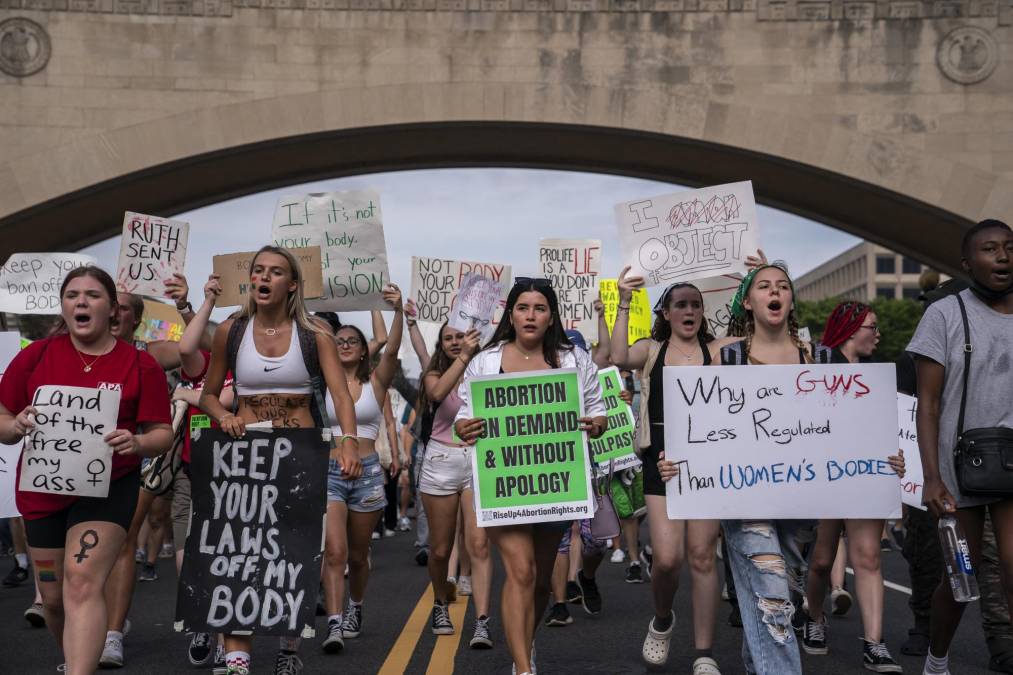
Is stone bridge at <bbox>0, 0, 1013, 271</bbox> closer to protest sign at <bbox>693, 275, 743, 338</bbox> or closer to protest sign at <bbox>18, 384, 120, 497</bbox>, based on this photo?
protest sign at <bbox>693, 275, 743, 338</bbox>

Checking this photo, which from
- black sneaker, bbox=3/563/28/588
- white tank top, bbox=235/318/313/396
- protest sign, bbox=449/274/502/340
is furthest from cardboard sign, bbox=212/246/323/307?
black sneaker, bbox=3/563/28/588

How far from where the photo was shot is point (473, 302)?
8961mm

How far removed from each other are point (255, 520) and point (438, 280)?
6830mm

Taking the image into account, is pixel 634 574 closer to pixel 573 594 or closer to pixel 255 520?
pixel 573 594

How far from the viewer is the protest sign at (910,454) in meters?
8.33

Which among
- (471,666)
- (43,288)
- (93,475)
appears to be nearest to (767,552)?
(471,666)

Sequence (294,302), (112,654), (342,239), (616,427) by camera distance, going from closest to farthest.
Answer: (294,302) < (112,654) < (342,239) < (616,427)

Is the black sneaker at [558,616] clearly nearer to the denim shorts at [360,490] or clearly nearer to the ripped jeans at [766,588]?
the denim shorts at [360,490]

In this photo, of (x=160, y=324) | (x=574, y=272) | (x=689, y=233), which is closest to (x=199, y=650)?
(x=689, y=233)

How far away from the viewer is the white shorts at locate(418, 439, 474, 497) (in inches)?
346

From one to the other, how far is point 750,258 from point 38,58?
1799 cm

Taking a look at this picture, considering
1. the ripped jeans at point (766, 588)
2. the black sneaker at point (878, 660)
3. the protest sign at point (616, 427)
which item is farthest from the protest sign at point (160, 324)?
the ripped jeans at point (766, 588)

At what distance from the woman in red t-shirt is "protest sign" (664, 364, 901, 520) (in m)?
2.45

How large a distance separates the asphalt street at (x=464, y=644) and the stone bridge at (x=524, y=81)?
13982 millimetres
